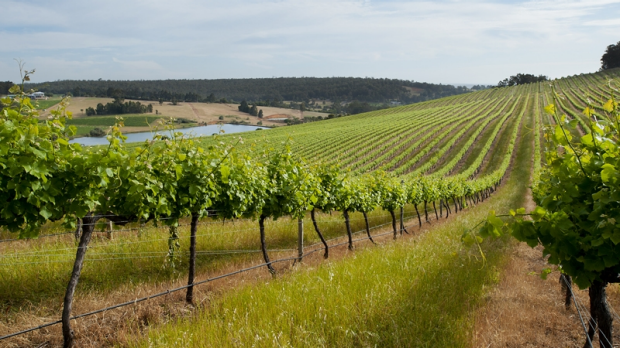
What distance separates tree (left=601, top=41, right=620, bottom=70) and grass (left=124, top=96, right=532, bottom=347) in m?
145

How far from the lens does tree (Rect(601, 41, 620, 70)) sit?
115 meters

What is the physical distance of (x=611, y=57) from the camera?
384 ft

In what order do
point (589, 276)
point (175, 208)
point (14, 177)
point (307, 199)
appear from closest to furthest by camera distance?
point (589, 276)
point (14, 177)
point (175, 208)
point (307, 199)

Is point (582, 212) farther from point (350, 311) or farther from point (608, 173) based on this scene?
point (350, 311)

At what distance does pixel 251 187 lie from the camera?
23.9ft

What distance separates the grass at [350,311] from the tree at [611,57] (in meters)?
145

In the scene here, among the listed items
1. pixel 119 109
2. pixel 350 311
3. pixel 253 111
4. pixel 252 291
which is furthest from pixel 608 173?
pixel 253 111

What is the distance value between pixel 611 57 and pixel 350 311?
14946 cm

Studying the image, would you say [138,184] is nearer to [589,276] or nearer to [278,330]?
[278,330]

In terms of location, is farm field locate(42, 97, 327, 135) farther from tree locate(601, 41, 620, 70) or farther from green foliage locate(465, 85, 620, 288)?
tree locate(601, 41, 620, 70)

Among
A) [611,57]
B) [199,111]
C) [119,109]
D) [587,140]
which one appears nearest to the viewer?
[587,140]

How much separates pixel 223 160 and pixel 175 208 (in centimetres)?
107

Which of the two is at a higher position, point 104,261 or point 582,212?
point 582,212

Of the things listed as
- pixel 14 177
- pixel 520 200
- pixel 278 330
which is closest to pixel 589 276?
pixel 278 330
